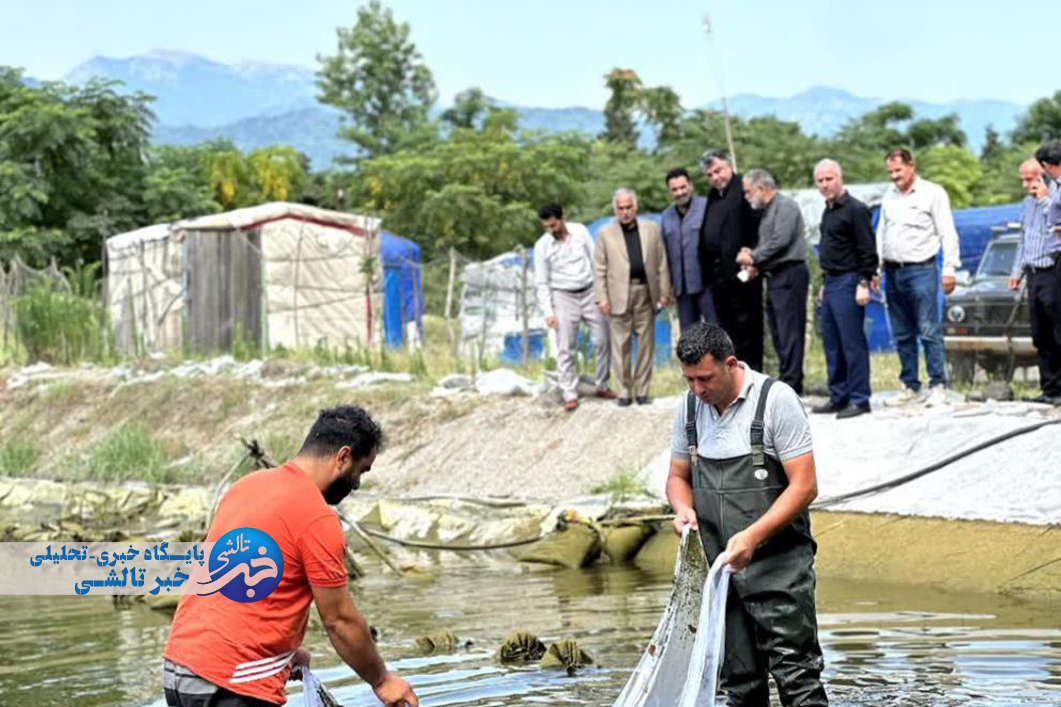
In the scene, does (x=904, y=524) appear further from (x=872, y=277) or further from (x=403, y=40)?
(x=403, y=40)

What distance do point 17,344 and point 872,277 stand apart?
59.9 feet

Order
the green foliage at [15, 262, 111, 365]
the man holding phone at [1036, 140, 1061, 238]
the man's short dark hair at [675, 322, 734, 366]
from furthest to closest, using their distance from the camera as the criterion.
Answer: the green foliage at [15, 262, 111, 365], the man holding phone at [1036, 140, 1061, 238], the man's short dark hair at [675, 322, 734, 366]

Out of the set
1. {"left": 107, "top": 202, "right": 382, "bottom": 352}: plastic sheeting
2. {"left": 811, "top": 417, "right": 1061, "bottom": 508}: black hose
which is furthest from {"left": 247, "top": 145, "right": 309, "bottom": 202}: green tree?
{"left": 811, "top": 417, "right": 1061, "bottom": 508}: black hose

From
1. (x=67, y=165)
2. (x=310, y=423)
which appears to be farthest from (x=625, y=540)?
(x=67, y=165)

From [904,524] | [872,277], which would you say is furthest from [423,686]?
[872,277]

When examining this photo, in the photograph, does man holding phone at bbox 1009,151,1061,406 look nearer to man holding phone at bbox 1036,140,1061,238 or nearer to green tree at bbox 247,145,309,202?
man holding phone at bbox 1036,140,1061,238

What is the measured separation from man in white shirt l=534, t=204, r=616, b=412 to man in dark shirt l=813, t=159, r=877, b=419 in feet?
10.9

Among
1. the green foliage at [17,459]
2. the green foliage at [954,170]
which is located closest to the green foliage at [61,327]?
the green foliage at [17,459]

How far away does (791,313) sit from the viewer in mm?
13125

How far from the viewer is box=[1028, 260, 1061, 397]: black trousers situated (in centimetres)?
1233

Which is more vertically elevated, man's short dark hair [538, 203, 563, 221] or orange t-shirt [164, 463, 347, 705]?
man's short dark hair [538, 203, 563, 221]

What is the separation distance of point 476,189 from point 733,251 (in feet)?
96.3

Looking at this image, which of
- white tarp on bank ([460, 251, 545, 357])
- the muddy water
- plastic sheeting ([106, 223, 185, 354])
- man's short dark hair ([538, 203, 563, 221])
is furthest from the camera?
plastic sheeting ([106, 223, 185, 354])

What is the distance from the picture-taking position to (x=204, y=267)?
28.5 m
